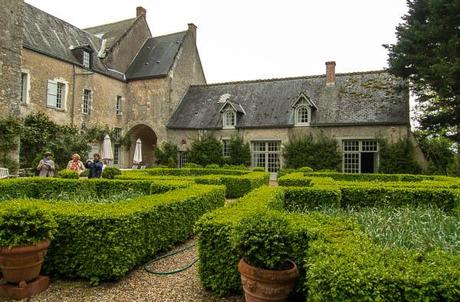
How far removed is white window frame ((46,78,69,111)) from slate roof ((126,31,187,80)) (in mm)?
5526

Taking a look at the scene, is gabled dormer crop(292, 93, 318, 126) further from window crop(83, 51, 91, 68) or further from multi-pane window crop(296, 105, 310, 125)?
window crop(83, 51, 91, 68)

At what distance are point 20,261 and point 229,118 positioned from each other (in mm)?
18757

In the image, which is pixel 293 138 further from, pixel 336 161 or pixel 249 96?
pixel 249 96

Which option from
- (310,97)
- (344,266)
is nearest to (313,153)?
(310,97)

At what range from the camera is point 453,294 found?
7.53ft

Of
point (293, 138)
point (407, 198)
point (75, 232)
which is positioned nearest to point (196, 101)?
point (293, 138)

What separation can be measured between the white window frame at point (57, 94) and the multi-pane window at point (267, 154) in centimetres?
1188

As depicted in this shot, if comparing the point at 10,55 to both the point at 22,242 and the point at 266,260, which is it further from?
the point at 266,260

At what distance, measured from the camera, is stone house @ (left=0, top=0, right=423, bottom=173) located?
1859cm

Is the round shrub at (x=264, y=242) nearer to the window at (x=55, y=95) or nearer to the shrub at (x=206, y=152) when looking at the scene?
the shrub at (x=206, y=152)

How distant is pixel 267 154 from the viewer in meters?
21.2

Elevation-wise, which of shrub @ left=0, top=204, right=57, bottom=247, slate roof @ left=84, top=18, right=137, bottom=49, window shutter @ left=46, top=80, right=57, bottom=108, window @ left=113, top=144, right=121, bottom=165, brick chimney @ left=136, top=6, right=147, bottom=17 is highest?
brick chimney @ left=136, top=6, right=147, bottom=17

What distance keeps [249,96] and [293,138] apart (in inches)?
193

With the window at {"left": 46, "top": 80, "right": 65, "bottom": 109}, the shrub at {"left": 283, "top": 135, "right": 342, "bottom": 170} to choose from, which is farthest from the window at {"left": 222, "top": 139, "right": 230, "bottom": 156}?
the window at {"left": 46, "top": 80, "right": 65, "bottom": 109}
